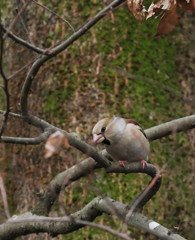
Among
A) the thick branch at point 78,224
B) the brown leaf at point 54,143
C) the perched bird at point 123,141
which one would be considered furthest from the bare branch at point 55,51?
the perched bird at point 123,141

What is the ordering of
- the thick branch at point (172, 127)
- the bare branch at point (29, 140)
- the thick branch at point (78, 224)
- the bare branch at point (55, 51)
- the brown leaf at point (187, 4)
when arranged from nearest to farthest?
the bare branch at point (55, 51) < the bare branch at point (29, 140) < the brown leaf at point (187, 4) < the thick branch at point (78, 224) < the thick branch at point (172, 127)

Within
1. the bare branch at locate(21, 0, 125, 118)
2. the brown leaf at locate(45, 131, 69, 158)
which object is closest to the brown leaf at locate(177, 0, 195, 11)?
the bare branch at locate(21, 0, 125, 118)

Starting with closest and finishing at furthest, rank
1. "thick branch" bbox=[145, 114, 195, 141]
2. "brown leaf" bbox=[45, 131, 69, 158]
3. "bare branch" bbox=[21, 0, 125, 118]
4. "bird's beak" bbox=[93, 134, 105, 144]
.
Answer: "brown leaf" bbox=[45, 131, 69, 158], "bare branch" bbox=[21, 0, 125, 118], "bird's beak" bbox=[93, 134, 105, 144], "thick branch" bbox=[145, 114, 195, 141]

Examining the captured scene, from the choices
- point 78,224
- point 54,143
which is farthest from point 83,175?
point 54,143

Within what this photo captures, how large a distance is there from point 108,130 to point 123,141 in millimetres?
182

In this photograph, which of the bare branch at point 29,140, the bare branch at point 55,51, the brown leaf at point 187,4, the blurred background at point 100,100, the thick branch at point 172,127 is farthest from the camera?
the blurred background at point 100,100

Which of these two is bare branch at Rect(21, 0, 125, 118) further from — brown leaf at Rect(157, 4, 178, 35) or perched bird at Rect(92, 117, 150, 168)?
perched bird at Rect(92, 117, 150, 168)

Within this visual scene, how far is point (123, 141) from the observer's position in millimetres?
4473

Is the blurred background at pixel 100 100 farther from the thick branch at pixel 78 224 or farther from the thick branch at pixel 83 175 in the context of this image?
the thick branch at pixel 78 224

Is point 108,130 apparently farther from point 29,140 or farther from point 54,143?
point 54,143

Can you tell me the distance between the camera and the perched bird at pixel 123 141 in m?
4.38

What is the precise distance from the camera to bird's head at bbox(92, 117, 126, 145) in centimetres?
422

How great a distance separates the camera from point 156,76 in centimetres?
751

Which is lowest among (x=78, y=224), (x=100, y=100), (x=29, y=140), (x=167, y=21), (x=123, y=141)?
(x=78, y=224)
